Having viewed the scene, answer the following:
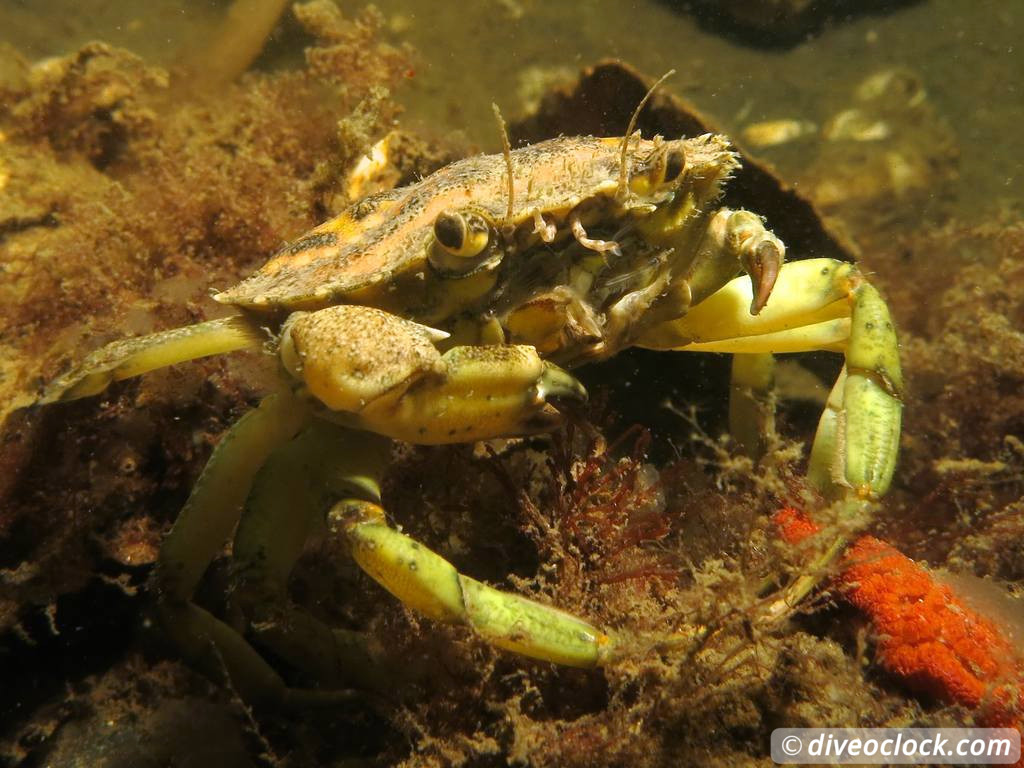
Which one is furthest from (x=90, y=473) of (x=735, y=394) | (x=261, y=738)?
(x=735, y=394)

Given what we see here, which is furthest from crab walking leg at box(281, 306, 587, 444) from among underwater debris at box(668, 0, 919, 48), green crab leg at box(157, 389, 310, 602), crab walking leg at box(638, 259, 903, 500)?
underwater debris at box(668, 0, 919, 48)

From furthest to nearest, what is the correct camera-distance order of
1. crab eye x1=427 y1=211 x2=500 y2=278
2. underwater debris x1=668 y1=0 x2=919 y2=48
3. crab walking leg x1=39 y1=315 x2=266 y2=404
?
underwater debris x1=668 y1=0 x2=919 y2=48 → crab walking leg x1=39 y1=315 x2=266 y2=404 → crab eye x1=427 y1=211 x2=500 y2=278

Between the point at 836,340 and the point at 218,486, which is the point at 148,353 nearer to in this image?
the point at 218,486

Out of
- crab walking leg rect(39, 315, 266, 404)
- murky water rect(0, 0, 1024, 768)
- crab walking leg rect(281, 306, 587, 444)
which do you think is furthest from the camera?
crab walking leg rect(39, 315, 266, 404)

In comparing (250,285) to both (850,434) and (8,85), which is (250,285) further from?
(8,85)

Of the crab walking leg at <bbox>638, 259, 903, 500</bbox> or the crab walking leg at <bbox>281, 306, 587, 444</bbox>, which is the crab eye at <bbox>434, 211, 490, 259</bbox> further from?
the crab walking leg at <bbox>638, 259, 903, 500</bbox>

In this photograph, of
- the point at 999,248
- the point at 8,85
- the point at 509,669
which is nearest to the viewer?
the point at 509,669
